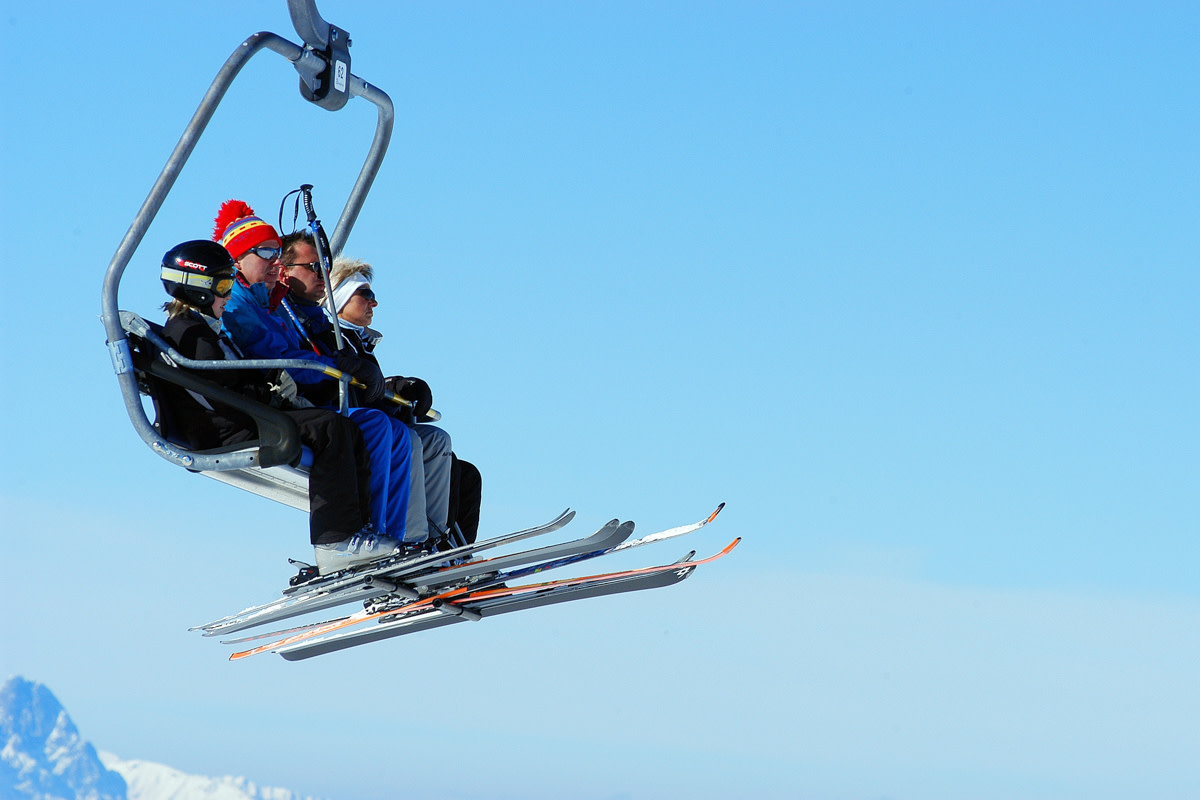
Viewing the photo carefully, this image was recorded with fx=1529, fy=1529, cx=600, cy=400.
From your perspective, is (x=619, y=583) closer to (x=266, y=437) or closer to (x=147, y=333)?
(x=266, y=437)

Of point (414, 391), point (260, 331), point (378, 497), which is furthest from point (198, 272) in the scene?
point (414, 391)

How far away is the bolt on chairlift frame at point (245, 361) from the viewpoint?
20.9 feet

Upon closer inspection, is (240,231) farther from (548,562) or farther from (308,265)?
(548,562)

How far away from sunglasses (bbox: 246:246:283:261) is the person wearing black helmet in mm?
314

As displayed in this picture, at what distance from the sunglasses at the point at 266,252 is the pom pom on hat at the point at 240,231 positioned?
0.02 meters

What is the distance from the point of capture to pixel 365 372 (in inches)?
280

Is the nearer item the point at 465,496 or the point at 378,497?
the point at 378,497

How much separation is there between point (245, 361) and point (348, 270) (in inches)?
50.6

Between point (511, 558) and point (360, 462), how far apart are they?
84 centimetres

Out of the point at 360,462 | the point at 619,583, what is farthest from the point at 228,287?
the point at 619,583

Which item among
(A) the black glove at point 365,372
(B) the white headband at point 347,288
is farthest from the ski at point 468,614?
(B) the white headband at point 347,288

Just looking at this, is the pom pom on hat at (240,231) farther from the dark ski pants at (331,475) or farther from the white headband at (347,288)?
the dark ski pants at (331,475)

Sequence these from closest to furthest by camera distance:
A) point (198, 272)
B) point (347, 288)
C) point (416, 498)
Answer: point (198, 272) → point (416, 498) → point (347, 288)

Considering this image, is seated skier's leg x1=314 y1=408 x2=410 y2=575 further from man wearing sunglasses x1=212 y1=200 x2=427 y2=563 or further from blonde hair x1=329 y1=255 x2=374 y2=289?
blonde hair x1=329 y1=255 x2=374 y2=289
